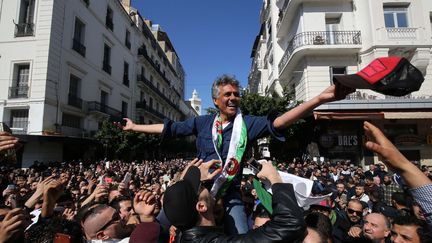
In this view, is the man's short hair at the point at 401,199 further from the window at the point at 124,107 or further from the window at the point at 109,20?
the window at the point at 124,107

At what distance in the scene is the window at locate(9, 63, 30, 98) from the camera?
18.0 meters

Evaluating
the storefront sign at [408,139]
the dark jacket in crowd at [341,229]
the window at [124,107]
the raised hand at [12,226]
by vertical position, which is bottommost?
the dark jacket in crowd at [341,229]

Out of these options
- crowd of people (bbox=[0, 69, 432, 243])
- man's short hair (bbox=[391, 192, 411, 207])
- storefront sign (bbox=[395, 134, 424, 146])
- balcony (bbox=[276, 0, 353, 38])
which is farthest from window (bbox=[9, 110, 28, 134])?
storefront sign (bbox=[395, 134, 424, 146])

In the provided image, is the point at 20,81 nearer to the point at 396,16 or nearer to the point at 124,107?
the point at 124,107

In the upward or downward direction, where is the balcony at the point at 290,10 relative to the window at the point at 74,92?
upward

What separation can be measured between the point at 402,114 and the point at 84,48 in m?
20.7

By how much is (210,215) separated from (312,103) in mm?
917

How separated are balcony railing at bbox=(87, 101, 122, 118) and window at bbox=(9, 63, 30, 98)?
4706 mm

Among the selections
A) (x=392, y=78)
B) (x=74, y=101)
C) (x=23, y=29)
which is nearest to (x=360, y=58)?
(x=392, y=78)

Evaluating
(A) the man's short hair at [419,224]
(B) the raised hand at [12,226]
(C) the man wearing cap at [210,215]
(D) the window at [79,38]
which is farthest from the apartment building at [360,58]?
(D) the window at [79,38]

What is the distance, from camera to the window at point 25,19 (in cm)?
1861

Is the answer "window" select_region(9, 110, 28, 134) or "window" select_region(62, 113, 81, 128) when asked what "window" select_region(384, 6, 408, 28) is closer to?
"window" select_region(62, 113, 81, 128)

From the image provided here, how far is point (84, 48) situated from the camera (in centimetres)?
2245

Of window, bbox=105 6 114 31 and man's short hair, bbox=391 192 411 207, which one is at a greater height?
window, bbox=105 6 114 31
